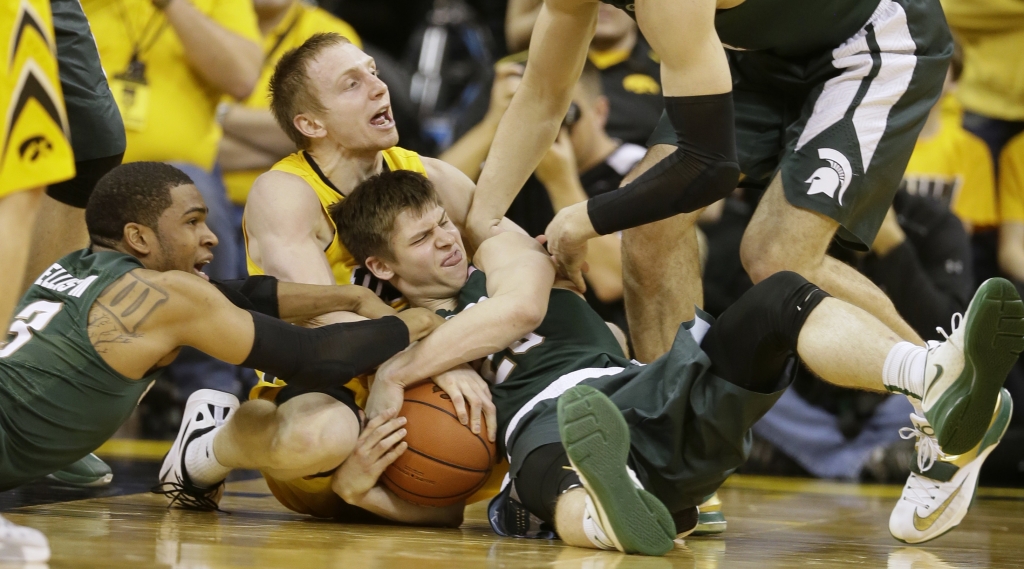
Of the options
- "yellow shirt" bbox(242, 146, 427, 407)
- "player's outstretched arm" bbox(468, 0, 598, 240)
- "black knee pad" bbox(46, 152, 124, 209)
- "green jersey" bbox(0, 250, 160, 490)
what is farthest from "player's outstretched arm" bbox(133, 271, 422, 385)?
"black knee pad" bbox(46, 152, 124, 209)

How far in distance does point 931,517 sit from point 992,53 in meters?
4.58

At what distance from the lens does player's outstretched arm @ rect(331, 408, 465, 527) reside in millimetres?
2955

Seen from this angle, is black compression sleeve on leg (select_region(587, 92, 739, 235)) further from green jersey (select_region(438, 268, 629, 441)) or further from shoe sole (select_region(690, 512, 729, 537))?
shoe sole (select_region(690, 512, 729, 537))

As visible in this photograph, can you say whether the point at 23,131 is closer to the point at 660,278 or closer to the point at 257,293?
the point at 257,293

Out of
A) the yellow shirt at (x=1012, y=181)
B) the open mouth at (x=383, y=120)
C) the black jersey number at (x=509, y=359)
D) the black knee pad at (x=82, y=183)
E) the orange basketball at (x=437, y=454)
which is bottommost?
the yellow shirt at (x=1012, y=181)

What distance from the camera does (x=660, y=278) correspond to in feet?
11.9

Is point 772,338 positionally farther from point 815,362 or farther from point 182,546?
point 182,546

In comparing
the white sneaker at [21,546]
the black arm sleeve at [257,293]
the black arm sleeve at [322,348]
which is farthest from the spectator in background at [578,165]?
the white sneaker at [21,546]

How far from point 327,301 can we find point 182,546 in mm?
877

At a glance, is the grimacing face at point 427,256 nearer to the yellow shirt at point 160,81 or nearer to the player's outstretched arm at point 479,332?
the player's outstretched arm at point 479,332

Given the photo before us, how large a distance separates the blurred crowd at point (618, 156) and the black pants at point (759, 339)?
7.67 ft

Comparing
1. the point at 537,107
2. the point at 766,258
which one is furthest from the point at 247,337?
the point at 766,258

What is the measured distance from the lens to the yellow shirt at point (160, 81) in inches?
206

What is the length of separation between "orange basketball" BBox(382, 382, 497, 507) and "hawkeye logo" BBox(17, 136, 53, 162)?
3.58 feet
